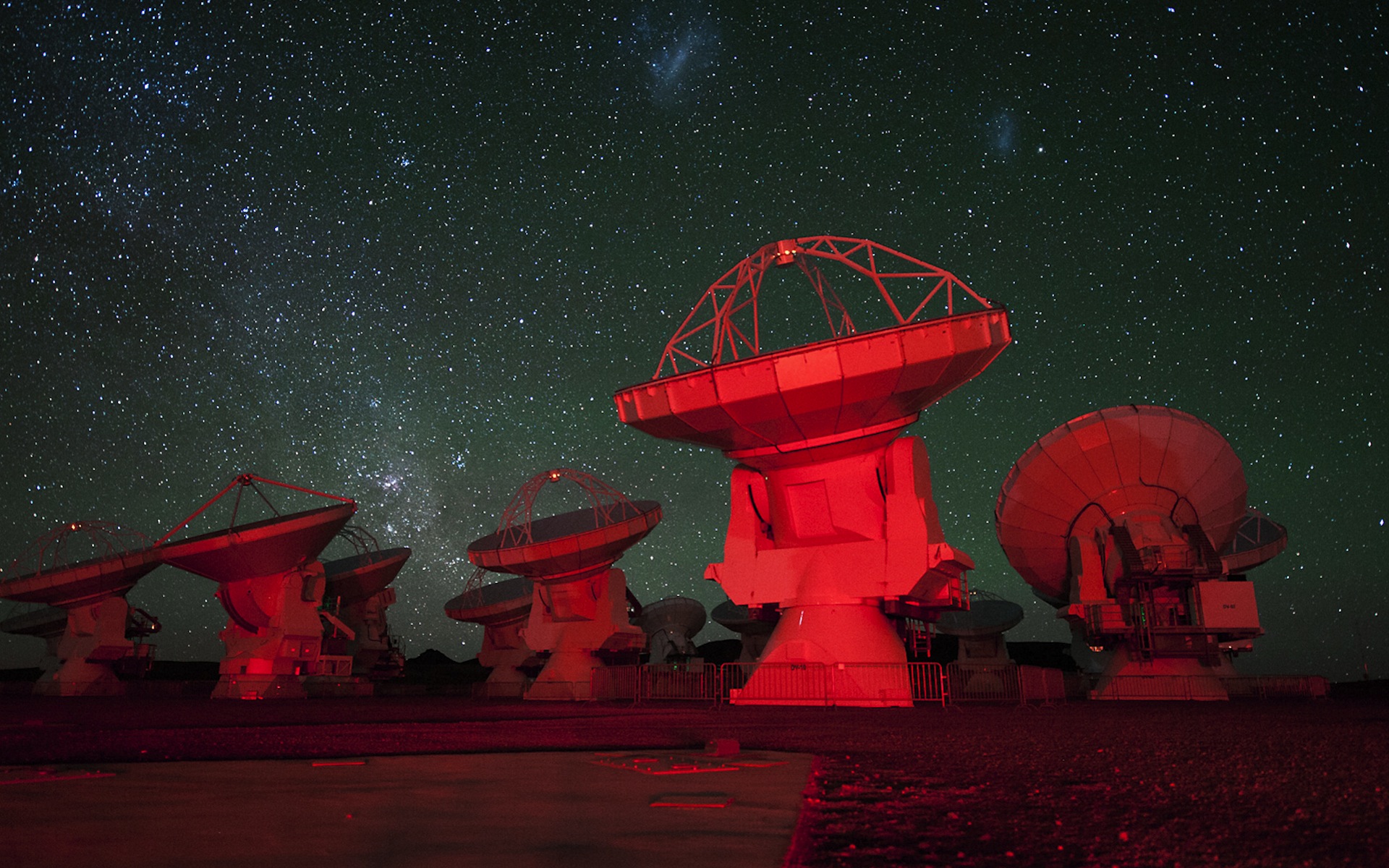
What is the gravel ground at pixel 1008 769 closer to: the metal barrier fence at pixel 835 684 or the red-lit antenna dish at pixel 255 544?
the metal barrier fence at pixel 835 684

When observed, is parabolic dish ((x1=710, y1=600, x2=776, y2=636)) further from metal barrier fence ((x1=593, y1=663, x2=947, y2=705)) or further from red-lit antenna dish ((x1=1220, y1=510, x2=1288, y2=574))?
metal barrier fence ((x1=593, y1=663, x2=947, y2=705))

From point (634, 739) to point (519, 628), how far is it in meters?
38.4

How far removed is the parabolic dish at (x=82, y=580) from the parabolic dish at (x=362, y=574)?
6999 mm

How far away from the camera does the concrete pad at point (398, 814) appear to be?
8.84 feet

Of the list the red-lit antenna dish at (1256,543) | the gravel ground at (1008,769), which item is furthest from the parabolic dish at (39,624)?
the red-lit antenna dish at (1256,543)

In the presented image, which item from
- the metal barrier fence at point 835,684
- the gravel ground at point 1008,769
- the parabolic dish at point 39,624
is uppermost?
the parabolic dish at point 39,624

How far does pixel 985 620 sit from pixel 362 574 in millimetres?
29349

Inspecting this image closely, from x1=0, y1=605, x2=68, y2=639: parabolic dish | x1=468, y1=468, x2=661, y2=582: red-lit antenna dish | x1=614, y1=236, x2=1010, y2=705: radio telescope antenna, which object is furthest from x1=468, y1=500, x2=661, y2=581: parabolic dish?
x1=0, y1=605, x2=68, y2=639: parabolic dish

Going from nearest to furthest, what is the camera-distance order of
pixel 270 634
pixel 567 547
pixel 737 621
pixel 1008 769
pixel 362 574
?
pixel 1008 769 → pixel 567 547 → pixel 270 634 → pixel 362 574 → pixel 737 621

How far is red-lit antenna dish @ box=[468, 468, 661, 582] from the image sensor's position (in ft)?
94.6

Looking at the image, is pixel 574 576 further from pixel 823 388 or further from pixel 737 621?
pixel 737 621

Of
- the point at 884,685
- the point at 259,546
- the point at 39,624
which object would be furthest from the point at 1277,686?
the point at 39,624

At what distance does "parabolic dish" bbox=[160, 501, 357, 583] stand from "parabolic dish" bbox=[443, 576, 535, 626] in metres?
11.5

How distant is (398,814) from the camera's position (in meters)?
3.47
